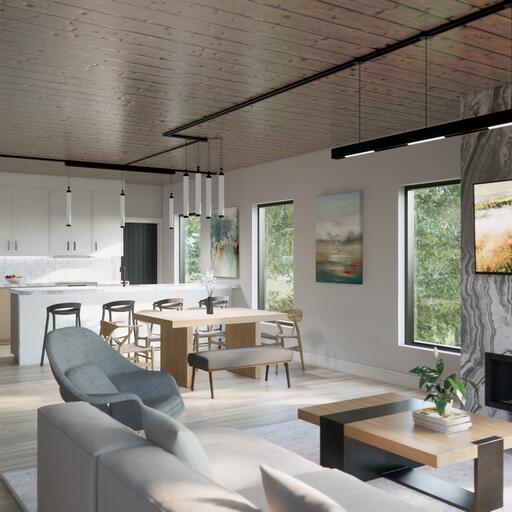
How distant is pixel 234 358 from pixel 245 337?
4.27 ft

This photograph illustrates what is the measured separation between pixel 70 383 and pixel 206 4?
2341mm

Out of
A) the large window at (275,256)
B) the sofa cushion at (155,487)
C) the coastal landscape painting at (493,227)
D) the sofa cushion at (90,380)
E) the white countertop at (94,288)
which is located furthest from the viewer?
the large window at (275,256)

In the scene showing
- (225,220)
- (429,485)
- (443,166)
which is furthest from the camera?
(225,220)

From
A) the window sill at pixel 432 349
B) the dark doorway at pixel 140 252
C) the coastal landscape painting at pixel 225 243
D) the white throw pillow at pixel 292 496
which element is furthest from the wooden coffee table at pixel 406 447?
the dark doorway at pixel 140 252

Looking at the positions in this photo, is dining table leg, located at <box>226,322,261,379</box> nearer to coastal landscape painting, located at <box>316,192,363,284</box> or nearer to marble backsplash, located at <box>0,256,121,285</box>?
coastal landscape painting, located at <box>316,192,363,284</box>

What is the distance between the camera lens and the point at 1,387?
6.59 m

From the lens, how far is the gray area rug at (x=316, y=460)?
3.54 meters

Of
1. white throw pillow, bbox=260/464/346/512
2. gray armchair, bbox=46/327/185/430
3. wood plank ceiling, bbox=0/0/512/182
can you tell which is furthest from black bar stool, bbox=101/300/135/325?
white throw pillow, bbox=260/464/346/512

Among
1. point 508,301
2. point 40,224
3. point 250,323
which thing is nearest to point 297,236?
point 250,323

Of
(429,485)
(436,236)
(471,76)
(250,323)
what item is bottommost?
(429,485)

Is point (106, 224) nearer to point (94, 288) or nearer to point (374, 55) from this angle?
point (94, 288)

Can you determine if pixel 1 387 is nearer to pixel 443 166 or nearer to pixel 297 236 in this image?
→ pixel 297 236

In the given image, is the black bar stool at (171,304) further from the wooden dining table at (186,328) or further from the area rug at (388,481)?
the area rug at (388,481)

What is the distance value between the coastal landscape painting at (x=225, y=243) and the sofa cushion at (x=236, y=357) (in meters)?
3.27
